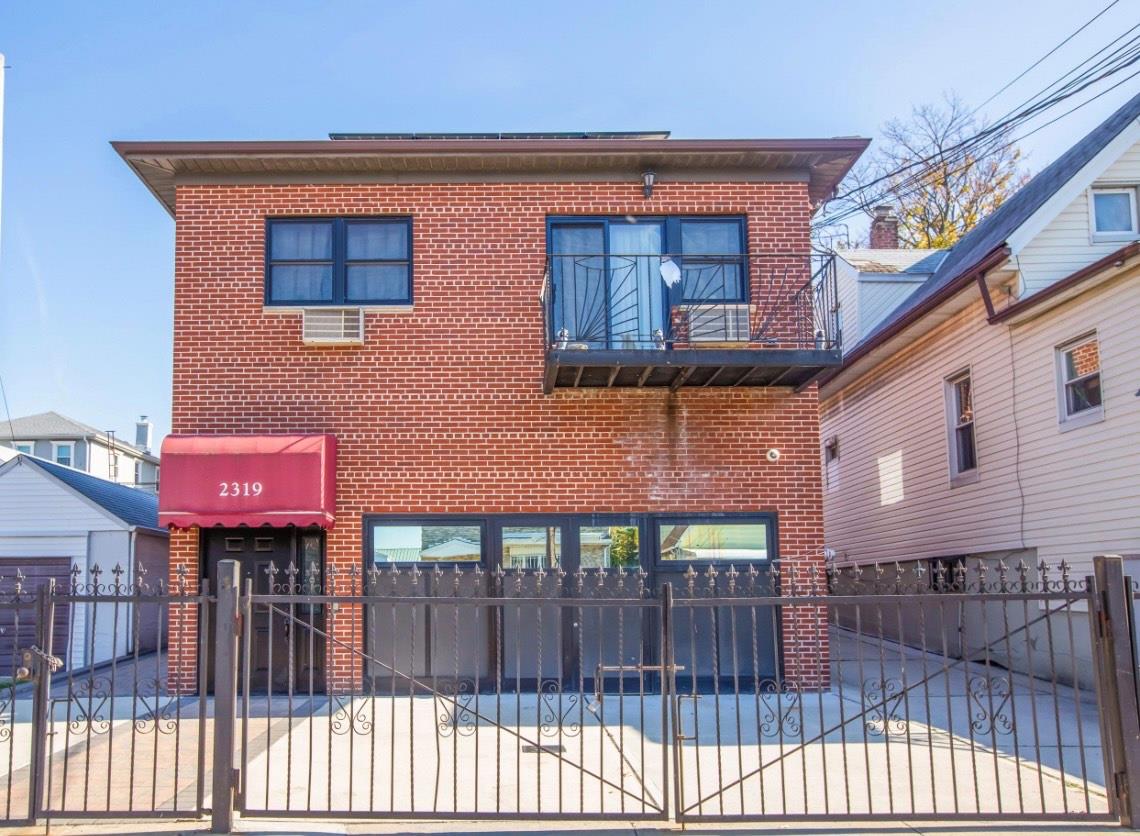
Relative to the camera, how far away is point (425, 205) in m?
13.5

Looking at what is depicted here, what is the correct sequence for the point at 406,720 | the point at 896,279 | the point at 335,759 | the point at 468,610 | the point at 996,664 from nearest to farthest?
the point at 335,759
the point at 406,720
the point at 468,610
the point at 996,664
the point at 896,279

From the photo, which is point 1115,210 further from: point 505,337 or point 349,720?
point 349,720

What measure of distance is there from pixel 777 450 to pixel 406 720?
212 inches

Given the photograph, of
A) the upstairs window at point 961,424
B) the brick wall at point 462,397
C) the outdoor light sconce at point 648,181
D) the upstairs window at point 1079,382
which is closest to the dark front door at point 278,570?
the brick wall at point 462,397

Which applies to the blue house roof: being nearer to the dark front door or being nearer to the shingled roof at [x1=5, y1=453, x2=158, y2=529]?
the shingled roof at [x1=5, y1=453, x2=158, y2=529]

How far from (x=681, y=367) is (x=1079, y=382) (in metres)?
4.87

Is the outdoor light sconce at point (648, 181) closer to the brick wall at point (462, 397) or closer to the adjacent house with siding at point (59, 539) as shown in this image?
the brick wall at point (462, 397)

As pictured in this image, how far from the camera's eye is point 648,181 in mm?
13352

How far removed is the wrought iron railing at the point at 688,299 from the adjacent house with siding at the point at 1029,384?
93 centimetres

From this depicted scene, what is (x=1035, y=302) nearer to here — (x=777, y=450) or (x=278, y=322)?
(x=777, y=450)

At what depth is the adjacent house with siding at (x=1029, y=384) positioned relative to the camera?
12.4 meters

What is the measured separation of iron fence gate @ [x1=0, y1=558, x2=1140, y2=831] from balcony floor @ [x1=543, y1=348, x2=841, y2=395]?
7.43 feet

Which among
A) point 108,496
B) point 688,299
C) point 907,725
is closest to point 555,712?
point 907,725

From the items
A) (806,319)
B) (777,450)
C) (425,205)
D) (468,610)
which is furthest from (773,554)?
(425,205)
